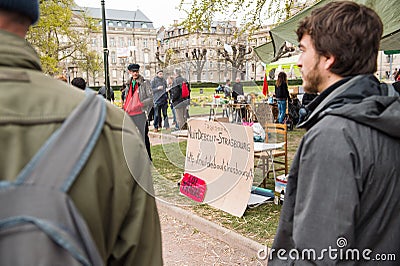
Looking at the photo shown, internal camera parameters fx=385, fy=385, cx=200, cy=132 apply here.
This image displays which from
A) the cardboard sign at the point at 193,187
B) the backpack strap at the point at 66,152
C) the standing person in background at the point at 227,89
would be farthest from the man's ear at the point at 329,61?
the cardboard sign at the point at 193,187

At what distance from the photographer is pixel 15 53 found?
100 centimetres

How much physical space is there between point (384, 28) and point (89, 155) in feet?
12.6

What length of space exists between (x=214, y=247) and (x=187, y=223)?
33.6 inches

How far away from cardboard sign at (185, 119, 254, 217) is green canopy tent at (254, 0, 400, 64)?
1481 millimetres

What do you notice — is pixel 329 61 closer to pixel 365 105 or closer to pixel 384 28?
pixel 365 105

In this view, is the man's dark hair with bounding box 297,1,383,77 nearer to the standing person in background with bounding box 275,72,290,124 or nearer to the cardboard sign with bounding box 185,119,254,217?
the cardboard sign with bounding box 185,119,254,217

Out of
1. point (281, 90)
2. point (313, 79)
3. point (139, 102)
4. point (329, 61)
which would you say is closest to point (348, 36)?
point (329, 61)

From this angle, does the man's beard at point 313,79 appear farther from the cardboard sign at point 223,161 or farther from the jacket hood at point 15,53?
the cardboard sign at point 223,161

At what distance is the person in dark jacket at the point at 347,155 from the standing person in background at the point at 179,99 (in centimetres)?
281

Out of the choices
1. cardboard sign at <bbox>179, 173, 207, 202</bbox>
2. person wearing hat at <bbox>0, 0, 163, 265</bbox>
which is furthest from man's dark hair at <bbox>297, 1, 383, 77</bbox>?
Result: cardboard sign at <bbox>179, 173, 207, 202</bbox>

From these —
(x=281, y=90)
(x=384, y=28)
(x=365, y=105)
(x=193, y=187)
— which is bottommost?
(x=193, y=187)

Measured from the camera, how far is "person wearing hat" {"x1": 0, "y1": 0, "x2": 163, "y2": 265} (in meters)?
0.91

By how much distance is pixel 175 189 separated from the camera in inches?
257

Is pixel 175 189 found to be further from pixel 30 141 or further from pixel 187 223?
pixel 30 141
